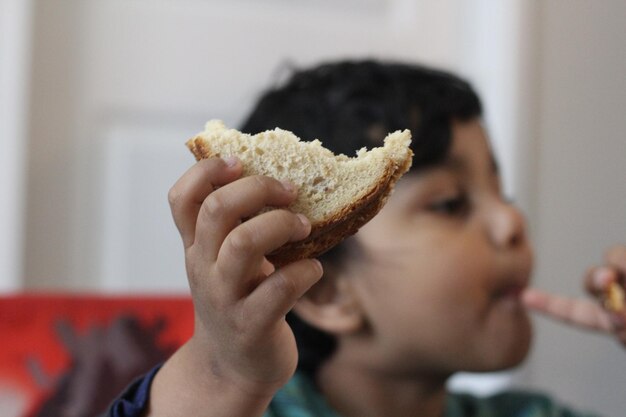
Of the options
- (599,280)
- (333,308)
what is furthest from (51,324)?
(599,280)

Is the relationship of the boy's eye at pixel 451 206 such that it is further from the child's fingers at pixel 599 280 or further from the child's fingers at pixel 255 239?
the child's fingers at pixel 255 239

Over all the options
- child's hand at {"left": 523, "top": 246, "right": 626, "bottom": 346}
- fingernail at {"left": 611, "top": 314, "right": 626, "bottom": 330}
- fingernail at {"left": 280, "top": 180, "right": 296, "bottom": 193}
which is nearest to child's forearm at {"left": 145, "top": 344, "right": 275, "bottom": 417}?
fingernail at {"left": 280, "top": 180, "right": 296, "bottom": 193}

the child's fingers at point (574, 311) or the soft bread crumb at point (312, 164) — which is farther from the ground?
the soft bread crumb at point (312, 164)

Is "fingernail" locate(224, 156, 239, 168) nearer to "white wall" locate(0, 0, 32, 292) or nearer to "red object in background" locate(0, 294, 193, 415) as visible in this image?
"red object in background" locate(0, 294, 193, 415)

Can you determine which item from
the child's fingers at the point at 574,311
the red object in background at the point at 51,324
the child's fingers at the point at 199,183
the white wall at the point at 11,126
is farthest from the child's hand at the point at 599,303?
the white wall at the point at 11,126

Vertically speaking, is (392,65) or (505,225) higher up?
(392,65)

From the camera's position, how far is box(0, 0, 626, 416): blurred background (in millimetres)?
890

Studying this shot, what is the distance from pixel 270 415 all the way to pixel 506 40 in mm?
713

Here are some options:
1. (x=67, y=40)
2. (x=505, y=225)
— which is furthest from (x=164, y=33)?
(x=505, y=225)

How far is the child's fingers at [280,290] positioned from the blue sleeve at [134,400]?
0.39 feet

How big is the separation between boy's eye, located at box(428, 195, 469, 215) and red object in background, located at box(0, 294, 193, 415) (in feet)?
Answer: 0.76

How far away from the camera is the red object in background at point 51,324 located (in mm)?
639

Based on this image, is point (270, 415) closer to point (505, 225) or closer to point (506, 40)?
point (505, 225)

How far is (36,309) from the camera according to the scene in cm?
67
